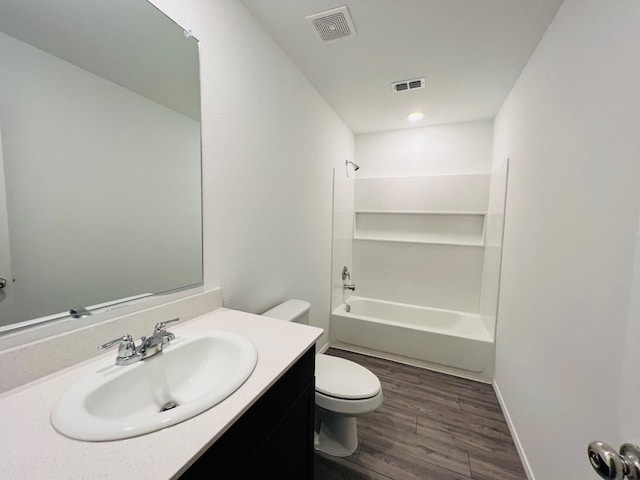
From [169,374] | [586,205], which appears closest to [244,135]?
[169,374]

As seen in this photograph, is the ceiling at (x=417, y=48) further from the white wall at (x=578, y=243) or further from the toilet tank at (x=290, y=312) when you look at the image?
the toilet tank at (x=290, y=312)

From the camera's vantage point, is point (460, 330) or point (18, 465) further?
point (460, 330)

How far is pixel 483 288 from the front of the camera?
2.67 metres

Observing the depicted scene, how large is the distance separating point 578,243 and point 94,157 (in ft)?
5.86

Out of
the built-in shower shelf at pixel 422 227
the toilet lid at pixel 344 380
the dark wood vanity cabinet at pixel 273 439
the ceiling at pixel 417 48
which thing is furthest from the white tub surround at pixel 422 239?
the dark wood vanity cabinet at pixel 273 439

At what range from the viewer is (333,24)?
4.63 feet

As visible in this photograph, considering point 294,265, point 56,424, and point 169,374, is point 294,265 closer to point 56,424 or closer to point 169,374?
point 169,374

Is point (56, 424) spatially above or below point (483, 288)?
above

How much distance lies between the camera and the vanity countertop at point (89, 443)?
443 mm

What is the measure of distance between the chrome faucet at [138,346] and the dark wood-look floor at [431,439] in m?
1.18

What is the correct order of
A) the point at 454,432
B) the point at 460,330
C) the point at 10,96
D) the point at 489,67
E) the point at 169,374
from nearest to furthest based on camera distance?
the point at 10,96 < the point at 169,374 < the point at 454,432 < the point at 489,67 < the point at 460,330

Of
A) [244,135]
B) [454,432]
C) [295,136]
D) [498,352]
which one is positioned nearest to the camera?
[244,135]

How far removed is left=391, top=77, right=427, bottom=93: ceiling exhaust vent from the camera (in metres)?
1.95

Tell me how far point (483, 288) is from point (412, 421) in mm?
1599
